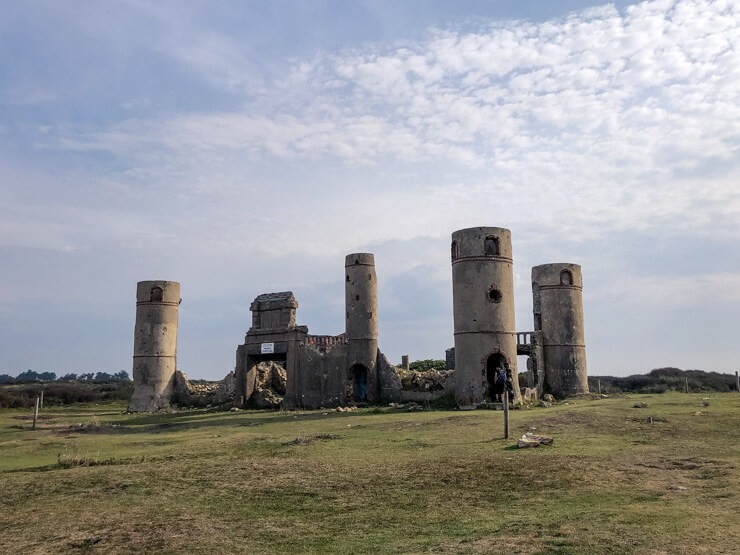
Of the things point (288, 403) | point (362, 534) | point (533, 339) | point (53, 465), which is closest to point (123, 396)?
point (288, 403)

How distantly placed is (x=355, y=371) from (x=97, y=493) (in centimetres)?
2236

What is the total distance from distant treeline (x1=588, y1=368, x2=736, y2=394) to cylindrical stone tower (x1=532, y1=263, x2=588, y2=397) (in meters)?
8.47

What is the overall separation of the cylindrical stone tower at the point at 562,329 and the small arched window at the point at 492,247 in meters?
6.94

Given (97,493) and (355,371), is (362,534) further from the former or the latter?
(355,371)

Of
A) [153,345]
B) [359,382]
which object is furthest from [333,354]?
[153,345]

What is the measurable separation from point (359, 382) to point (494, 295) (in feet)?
32.7

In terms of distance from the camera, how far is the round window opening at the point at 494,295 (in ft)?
83.2

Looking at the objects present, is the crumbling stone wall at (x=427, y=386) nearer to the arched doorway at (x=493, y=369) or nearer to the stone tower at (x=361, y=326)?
the stone tower at (x=361, y=326)

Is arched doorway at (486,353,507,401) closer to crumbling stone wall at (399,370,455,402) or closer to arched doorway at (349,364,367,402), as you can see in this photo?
crumbling stone wall at (399,370,455,402)

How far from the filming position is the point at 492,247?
26.0m

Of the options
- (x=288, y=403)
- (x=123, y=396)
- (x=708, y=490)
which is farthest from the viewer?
(x=123, y=396)

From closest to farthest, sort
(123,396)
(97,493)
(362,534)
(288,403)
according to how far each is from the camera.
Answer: (362,534) < (97,493) < (288,403) < (123,396)

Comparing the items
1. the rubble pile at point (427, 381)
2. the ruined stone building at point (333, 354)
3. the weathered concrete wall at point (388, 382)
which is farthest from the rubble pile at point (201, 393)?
the rubble pile at point (427, 381)

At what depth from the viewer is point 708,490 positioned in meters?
8.71
